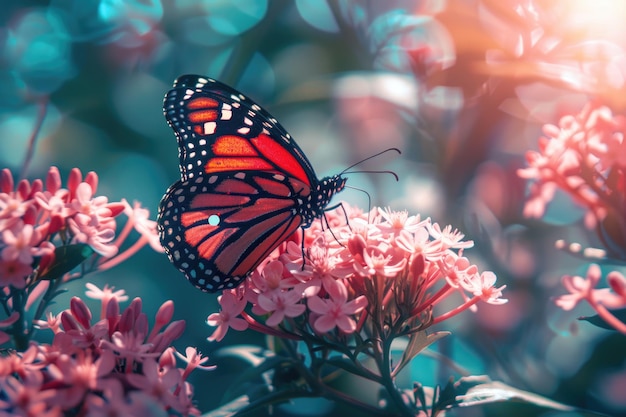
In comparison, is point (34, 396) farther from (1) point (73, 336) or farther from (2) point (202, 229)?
(2) point (202, 229)

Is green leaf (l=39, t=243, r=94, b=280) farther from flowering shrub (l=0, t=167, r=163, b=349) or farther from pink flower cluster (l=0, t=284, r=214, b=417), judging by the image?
pink flower cluster (l=0, t=284, r=214, b=417)

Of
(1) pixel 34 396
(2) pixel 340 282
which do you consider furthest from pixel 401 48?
(1) pixel 34 396

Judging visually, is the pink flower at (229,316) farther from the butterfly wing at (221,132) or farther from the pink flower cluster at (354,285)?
the butterfly wing at (221,132)

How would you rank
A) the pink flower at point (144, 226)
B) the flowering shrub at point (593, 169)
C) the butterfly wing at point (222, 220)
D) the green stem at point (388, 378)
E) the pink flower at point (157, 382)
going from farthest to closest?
the pink flower at point (144, 226)
the butterfly wing at point (222, 220)
the flowering shrub at point (593, 169)
the green stem at point (388, 378)
the pink flower at point (157, 382)

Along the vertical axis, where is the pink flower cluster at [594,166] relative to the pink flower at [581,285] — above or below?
above

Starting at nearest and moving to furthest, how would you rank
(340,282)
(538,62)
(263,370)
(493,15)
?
(340,282) → (263,370) → (538,62) → (493,15)

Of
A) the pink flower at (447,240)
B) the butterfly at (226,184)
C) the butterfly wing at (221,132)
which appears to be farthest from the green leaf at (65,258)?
the pink flower at (447,240)

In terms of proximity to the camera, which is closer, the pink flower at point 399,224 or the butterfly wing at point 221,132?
the pink flower at point 399,224
